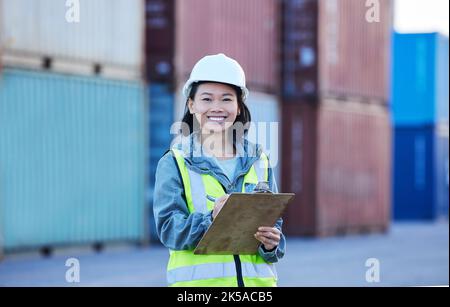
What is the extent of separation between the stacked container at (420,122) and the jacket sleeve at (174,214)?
27374 millimetres

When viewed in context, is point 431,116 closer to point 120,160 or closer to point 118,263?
point 120,160

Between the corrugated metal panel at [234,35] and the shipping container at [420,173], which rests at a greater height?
the corrugated metal panel at [234,35]

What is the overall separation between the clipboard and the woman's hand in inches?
0.6

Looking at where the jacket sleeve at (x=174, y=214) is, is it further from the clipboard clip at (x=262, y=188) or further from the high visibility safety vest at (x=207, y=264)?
the clipboard clip at (x=262, y=188)

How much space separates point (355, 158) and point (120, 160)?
7.93m

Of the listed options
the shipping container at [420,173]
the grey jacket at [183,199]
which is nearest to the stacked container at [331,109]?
the shipping container at [420,173]

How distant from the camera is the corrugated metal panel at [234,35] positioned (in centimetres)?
1739

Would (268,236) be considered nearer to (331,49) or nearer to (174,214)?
(174,214)
